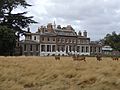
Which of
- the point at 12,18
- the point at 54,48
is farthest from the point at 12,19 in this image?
the point at 54,48

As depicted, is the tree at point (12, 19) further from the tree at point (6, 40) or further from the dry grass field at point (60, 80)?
the dry grass field at point (60, 80)

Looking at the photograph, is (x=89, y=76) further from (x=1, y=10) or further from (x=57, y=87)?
(x=1, y=10)

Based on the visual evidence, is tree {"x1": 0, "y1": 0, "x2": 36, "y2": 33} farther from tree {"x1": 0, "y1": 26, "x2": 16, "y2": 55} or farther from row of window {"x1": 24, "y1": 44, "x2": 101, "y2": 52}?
row of window {"x1": 24, "y1": 44, "x2": 101, "y2": 52}

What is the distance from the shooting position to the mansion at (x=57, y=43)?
4536 inches

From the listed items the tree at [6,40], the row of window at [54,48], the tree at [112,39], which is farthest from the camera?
the tree at [112,39]

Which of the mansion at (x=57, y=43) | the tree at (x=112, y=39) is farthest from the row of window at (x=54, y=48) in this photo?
the tree at (x=112, y=39)

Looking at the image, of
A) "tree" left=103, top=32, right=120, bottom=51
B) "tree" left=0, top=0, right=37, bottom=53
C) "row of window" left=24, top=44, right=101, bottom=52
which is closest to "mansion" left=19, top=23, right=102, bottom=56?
"row of window" left=24, top=44, right=101, bottom=52

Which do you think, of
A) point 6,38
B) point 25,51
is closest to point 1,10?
point 6,38

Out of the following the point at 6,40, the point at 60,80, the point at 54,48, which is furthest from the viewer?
the point at 54,48

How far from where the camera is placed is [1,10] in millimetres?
78375

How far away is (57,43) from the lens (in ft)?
406

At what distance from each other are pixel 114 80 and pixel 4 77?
267 inches

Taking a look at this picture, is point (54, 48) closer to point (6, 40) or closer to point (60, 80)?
point (6, 40)

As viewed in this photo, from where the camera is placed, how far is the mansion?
11522 cm
